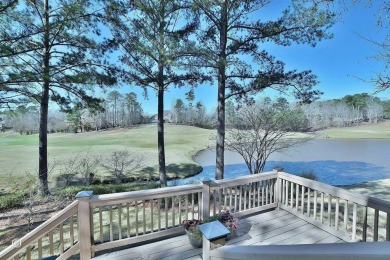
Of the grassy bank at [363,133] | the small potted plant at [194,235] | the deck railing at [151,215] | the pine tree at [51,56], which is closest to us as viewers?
the deck railing at [151,215]

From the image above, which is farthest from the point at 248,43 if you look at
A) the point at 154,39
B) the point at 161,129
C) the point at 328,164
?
the point at 328,164

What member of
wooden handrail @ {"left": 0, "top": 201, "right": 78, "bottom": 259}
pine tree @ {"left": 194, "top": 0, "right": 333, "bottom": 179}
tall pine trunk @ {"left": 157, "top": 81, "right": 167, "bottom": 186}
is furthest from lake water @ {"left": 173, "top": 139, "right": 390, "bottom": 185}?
wooden handrail @ {"left": 0, "top": 201, "right": 78, "bottom": 259}

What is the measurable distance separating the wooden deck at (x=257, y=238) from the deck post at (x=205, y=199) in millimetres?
447

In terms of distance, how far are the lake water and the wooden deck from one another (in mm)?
6051

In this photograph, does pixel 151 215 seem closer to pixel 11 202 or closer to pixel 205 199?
pixel 205 199

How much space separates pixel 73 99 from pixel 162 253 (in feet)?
21.1

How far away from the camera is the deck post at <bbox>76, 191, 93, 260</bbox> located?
2.69m

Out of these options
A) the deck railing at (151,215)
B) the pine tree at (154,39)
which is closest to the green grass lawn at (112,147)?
the pine tree at (154,39)

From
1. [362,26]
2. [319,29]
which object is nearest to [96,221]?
[362,26]

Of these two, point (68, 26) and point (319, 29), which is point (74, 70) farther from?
point (319, 29)

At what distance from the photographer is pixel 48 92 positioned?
23.7ft

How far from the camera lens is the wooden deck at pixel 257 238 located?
290cm

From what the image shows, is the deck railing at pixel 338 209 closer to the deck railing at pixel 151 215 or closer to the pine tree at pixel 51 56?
the deck railing at pixel 151 215

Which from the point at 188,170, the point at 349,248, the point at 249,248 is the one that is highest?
the point at 349,248
